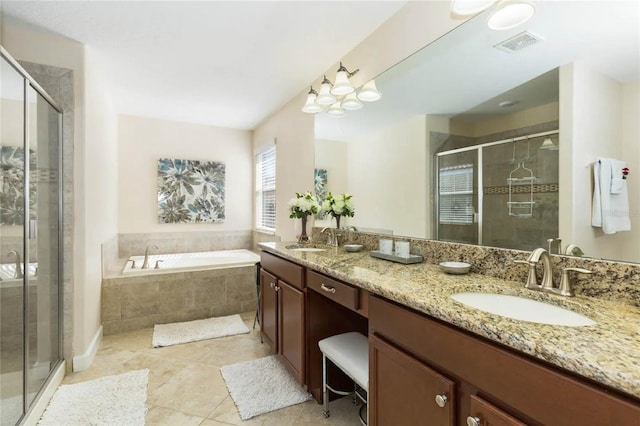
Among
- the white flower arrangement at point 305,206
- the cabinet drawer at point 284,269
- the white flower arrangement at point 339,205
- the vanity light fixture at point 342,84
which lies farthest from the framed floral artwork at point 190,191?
the vanity light fixture at point 342,84

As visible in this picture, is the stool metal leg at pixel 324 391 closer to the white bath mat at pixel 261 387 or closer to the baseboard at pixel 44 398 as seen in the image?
the white bath mat at pixel 261 387

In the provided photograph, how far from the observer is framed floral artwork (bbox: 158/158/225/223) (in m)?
4.20

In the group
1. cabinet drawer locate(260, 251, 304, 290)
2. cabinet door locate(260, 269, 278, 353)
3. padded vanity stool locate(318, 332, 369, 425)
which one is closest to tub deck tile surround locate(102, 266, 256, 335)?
cabinet door locate(260, 269, 278, 353)

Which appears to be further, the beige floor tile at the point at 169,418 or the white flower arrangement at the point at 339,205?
the white flower arrangement at the point at 339,205

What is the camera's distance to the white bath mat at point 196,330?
2.74m

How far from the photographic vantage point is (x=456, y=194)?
164 centimetres

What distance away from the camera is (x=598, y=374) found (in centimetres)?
56

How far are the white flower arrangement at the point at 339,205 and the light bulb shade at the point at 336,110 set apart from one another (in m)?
0.67

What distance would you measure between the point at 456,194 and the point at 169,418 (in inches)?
79.3

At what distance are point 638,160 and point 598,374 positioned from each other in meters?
0.80

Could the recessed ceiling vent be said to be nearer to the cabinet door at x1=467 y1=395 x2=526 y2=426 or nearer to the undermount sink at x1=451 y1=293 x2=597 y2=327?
the undermount sink at x1=451 y1=293 x2=597 y2=327

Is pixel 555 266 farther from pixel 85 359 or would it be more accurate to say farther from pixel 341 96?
pixel 85 359

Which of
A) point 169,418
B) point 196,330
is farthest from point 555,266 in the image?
point 196,330

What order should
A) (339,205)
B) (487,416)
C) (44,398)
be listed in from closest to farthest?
(487,416)
(44,398)
(339,205)
